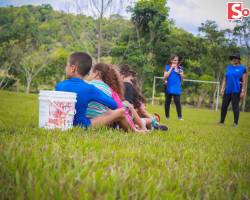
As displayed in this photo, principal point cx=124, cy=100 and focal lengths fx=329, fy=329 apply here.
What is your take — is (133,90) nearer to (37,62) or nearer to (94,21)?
(94,21)

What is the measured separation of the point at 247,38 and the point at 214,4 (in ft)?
122

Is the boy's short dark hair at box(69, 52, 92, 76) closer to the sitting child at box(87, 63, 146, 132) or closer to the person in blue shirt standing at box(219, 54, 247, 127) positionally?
the sitting child at box(87, 63, 146, 132)

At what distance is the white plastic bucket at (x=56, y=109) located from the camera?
12.5ft

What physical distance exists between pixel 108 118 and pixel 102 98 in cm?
30

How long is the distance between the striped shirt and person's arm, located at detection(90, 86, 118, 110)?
0.10 m

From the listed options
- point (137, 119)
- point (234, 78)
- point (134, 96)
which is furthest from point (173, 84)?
point (137, 119)

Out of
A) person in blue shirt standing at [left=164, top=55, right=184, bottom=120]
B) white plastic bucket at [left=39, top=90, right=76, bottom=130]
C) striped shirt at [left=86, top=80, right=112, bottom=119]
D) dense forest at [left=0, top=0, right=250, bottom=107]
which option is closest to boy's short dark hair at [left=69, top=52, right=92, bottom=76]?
striped shirt at [left=86, top=80, right=112, bottom=119]

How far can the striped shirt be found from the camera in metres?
4.66

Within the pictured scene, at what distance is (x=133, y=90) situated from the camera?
6.18m

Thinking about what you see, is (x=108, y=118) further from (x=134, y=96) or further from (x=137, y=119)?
(x=134, y=96)

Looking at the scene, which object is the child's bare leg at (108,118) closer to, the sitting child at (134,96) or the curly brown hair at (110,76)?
the curly brown hair at (110,76)

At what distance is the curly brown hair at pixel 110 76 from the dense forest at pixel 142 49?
32433mm

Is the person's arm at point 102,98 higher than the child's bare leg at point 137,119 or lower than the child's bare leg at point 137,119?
higher

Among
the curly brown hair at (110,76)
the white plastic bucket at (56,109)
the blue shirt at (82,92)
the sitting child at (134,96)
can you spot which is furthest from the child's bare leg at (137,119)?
the white plastic bucket at (56,109)
